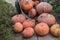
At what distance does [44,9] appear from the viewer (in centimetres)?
346

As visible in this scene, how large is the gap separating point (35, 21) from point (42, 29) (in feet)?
1.35

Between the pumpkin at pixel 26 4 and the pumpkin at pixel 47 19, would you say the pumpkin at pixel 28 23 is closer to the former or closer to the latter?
the pumpkin at pixel 47 19

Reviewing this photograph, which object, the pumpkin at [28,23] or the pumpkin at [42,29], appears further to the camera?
the pumpkin at [28,23]

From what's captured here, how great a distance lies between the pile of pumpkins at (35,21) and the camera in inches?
122

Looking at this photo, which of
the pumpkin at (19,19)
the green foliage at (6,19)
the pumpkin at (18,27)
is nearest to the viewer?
the green foliage at (6,19)

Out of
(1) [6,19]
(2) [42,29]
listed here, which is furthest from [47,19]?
(1) [6,19]

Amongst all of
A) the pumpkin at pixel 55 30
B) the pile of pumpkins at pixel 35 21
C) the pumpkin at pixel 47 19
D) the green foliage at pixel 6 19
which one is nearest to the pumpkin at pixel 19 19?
the pile of pumpkins at pixel 35 21

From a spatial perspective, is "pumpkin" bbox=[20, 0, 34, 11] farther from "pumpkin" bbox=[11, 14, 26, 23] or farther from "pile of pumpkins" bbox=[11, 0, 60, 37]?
"pumpkin" bbox=[11, 14, 26, 23]

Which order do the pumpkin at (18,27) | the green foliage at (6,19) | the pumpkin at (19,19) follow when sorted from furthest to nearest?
the pumpkin at (19,19)
the pumpkin at (18,27)
the green foliage at (6,19)

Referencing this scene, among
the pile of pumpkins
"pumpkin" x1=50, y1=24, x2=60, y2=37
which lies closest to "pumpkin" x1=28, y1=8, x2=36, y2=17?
the pile of pumpkins

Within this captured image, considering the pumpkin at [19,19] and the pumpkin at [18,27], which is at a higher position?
the pumpkin at [19,19]

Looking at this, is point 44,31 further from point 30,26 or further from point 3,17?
point 3,17

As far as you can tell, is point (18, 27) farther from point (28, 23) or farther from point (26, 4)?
point (26, 4)

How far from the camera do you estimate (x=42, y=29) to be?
3084mm
